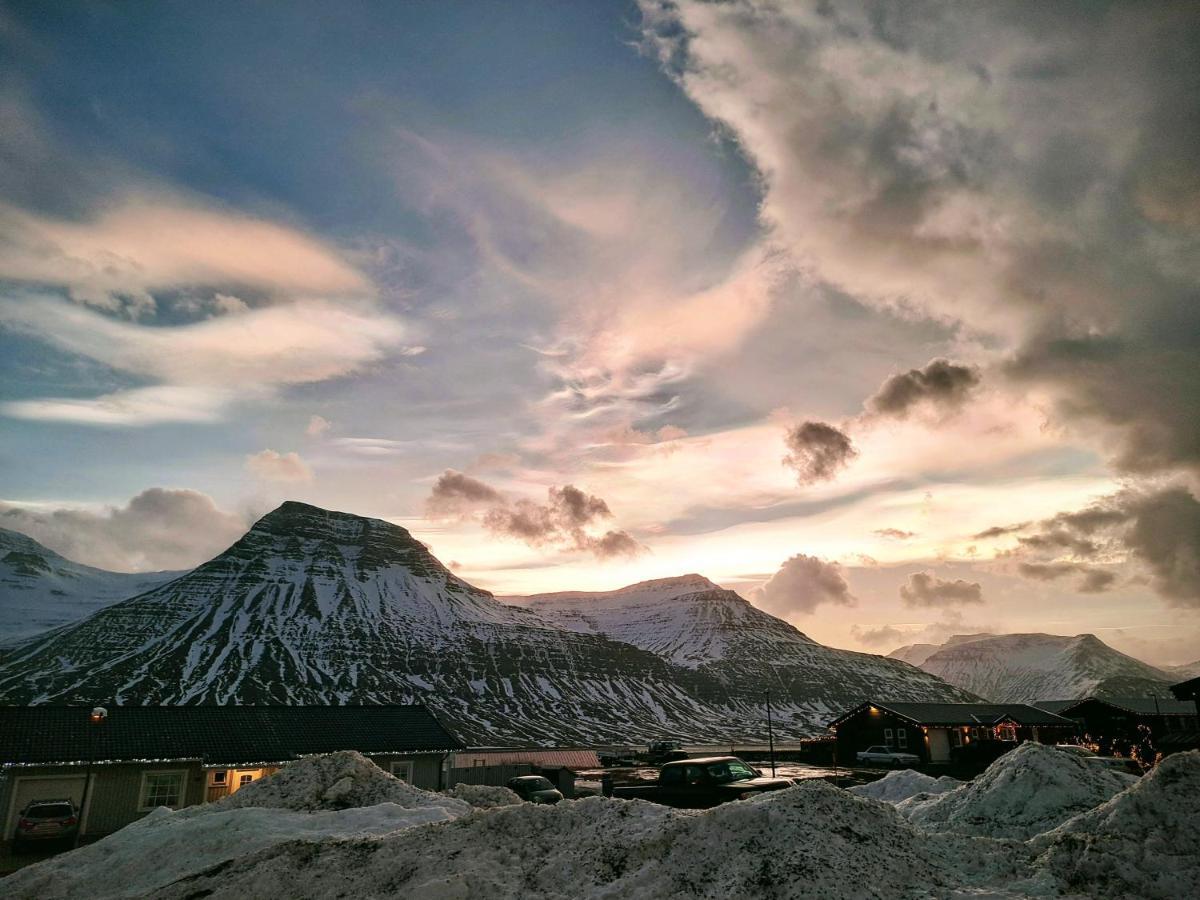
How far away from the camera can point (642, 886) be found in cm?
1127

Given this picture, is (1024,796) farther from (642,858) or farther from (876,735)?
(876,735)

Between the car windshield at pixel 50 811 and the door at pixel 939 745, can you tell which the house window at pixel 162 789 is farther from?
the door at pixel 939 745

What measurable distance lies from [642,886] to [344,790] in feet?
53.6

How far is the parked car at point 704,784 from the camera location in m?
19.6

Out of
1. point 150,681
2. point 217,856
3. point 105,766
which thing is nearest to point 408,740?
point 105,766

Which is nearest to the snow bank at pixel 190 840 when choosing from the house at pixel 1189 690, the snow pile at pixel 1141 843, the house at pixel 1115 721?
the snow pile at pixel 1141 843

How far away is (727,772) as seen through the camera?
20391mm

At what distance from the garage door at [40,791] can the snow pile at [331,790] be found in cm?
1489

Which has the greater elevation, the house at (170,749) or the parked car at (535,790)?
the house at (170,749)

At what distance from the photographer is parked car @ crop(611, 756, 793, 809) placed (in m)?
19.6

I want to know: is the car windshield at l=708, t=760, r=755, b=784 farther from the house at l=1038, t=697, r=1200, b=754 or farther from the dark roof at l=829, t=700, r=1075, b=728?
the house at l=1038, t=697, r=1200, b=754

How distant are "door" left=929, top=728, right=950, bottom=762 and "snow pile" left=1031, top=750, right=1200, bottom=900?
188ft

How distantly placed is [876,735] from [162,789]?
5650 centimetres

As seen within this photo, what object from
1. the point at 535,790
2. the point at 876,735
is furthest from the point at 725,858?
the point at 876,735
